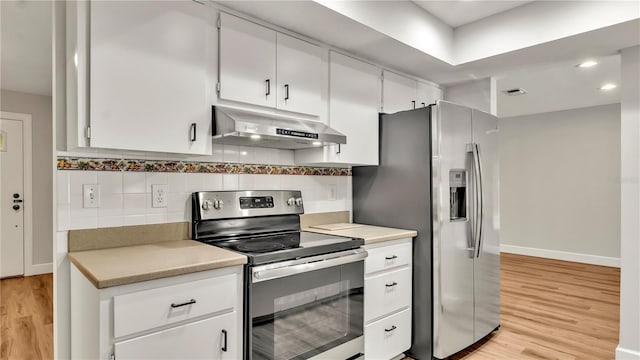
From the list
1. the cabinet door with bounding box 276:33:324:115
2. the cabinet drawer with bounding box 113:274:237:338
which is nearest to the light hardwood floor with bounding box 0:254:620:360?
the cabinet drawer with bounding box 113:274:237:338

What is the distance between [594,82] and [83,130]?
4870 mm

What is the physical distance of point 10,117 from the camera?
185 inches

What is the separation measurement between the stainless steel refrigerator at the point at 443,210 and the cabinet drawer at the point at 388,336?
3.9 inches

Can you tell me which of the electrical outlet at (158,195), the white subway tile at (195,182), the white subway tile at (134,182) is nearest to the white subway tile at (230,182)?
the white subway tile at (195,182)

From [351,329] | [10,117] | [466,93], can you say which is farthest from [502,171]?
[10,117]

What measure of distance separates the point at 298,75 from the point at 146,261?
141cm

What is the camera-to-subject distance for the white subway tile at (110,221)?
1.83 m

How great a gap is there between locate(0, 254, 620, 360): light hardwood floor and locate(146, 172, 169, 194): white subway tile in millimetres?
1623

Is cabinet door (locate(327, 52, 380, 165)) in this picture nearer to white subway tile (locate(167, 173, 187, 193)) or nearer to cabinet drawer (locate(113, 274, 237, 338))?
white subway tile (locate(167, 173, 187, 193))

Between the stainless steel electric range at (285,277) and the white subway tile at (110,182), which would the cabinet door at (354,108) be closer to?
the stainless steel electric range at (285,277)

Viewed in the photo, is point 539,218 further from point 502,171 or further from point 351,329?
point 351,329

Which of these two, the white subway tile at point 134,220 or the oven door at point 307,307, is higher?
the white subway tile at point 134,220

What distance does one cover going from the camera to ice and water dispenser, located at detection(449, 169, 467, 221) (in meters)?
2.55

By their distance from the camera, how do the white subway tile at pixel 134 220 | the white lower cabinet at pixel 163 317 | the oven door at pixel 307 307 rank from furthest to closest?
the white subway tile at pixel 134 220
the oven door at pixel 307 307
the white lower cabinet at pixel 163 317
